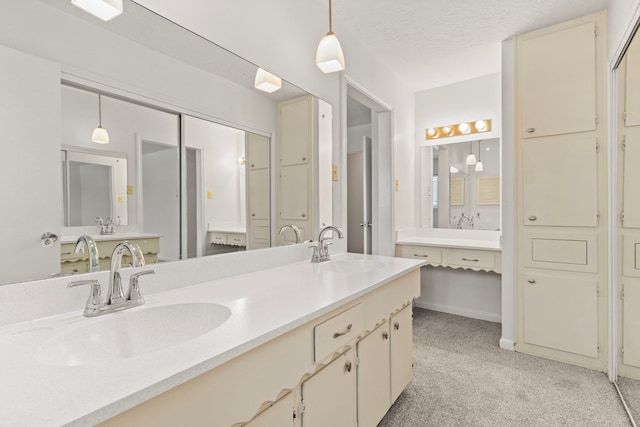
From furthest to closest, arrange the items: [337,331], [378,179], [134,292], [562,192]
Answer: [378,179] < [562,192] < [337,331] < [134,292]

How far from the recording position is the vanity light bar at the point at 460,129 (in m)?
3.21

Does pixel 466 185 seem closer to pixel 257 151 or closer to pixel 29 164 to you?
pixel 257 151

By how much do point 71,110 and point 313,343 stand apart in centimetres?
109

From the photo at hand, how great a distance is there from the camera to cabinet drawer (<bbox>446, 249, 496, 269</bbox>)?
2795mm

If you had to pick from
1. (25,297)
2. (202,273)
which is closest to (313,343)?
(202,273)

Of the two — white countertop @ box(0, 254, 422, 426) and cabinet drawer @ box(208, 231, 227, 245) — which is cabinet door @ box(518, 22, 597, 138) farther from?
cabinet drawer @ box(208, 231, 227, 245)

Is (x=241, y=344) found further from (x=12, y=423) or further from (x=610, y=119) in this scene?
(x=610, y=119)

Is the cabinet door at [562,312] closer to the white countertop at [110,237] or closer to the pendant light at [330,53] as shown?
the pendant light at [330,53]

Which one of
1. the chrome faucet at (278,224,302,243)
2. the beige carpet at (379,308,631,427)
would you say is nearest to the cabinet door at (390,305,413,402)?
the beige carpet at (379,308,631,427)

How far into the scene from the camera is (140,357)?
2.20 ft

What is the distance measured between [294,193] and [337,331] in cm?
100

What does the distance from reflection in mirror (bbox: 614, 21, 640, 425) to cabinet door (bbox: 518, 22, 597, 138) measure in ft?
0.85

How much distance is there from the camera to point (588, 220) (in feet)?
7.23

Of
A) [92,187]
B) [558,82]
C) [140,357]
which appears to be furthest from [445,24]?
[140,357]
